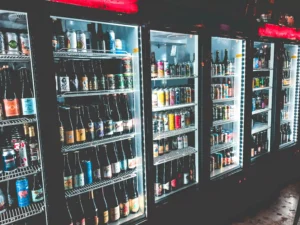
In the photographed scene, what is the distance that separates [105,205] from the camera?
96.7 inches

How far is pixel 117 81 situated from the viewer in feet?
Answer: 7.83

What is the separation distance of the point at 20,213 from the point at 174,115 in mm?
1811

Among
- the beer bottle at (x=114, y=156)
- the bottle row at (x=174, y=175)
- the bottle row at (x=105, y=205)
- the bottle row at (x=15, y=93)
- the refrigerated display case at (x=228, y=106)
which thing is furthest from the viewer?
the refrigerated display case at (x=228, y=106)

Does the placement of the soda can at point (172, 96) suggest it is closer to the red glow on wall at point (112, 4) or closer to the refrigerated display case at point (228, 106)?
the refrigerated display case at point (228, 106)

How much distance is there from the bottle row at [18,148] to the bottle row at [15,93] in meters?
0.22

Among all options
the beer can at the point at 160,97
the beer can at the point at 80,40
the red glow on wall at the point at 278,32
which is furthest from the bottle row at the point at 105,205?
the red glow on wall at the point at 278,32

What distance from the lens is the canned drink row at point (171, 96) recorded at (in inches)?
109

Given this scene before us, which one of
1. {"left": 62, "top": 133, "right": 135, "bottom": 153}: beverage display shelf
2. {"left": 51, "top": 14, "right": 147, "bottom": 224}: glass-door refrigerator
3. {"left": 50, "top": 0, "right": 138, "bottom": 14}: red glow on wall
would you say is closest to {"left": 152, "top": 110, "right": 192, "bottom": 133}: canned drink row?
{"left": 51, "top": 14, "right": 147, "bottom": 224}: glass-door refrigerator

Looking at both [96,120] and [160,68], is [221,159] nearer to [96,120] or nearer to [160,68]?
[160,68]

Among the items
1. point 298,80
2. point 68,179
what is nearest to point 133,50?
point 68,179

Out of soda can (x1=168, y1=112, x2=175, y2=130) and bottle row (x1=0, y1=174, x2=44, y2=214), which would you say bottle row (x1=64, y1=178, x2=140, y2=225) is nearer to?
bottle row (x1=0, y1=174, x2=44, y2=214)

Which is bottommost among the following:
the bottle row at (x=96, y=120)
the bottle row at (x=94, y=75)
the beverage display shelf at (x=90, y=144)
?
the beverage display shelf at (x=90, y=144)

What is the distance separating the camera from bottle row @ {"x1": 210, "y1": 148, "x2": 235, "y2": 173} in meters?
3.34

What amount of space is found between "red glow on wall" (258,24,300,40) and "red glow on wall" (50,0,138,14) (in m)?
1.96
